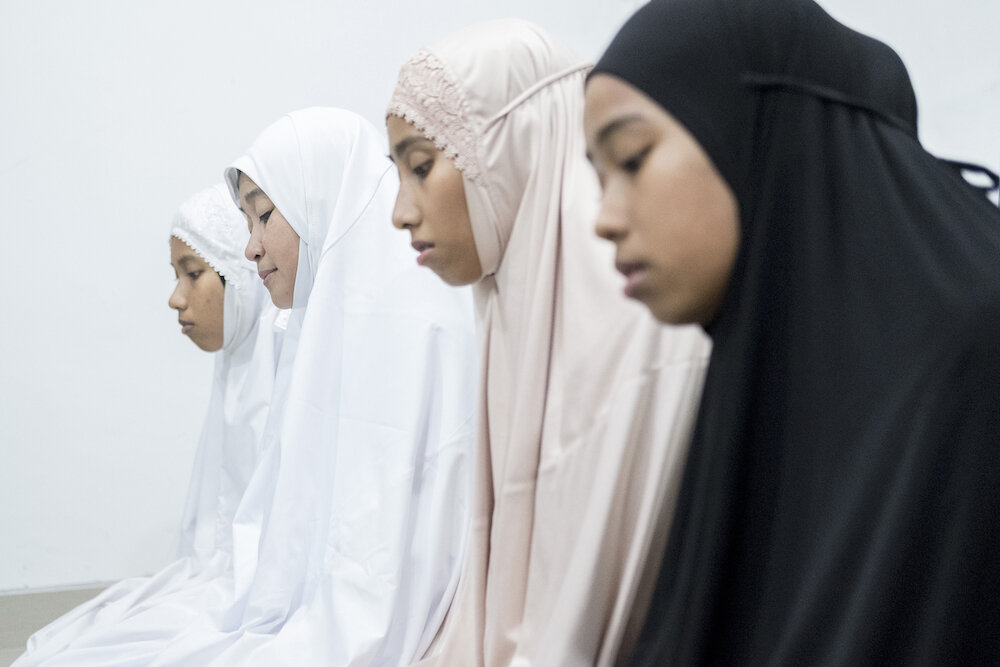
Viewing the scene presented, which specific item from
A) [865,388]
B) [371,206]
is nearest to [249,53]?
[371,206]

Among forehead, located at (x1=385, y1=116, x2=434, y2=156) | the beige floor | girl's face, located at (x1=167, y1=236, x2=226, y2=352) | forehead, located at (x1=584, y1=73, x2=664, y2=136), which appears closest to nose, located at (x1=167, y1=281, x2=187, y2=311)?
girl's face, located at (x1=167, y1=236, x2=226, y2=352)

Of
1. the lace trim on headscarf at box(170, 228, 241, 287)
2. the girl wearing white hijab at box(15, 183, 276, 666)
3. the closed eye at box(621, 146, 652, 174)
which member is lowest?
the girl wearing white hijab at box(15, 183, 276, 666)

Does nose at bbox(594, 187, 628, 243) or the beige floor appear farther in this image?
the beige floor

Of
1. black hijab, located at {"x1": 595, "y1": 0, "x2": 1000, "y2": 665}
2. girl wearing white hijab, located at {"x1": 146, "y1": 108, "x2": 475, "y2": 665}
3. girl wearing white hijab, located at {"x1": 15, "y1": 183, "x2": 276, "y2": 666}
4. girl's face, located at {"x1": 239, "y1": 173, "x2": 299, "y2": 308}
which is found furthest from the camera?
girl wearing white hijab, located at {"x1": 15, "y1": 183, "x2": 276, "y2": 666}

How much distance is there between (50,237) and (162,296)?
0.36m

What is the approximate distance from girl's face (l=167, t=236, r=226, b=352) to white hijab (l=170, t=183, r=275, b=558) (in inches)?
0.8

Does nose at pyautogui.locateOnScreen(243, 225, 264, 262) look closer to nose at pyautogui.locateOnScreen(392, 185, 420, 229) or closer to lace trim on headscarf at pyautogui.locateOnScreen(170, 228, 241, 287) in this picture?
lace trim on headscarf at pyautogui.locateOnScreen(170, 228, 241, 287)

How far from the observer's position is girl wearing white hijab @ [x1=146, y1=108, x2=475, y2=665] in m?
1.62

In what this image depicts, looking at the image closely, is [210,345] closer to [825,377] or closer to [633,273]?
A: [633,273]

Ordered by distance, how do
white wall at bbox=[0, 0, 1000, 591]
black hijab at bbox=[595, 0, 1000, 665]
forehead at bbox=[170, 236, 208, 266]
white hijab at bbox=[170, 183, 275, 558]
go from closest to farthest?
black hijab at bbox=[595, 0, 1000, 665], white hijab at bbox=[170, 183, 275, 558], forehead at bbox=[170, 236, 208, 266], white wall at bbox=[0, 0, 1000, 591]

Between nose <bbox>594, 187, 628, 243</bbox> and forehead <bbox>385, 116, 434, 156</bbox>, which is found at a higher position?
forehead <bbox>385, 116, 434, 156</bbox>

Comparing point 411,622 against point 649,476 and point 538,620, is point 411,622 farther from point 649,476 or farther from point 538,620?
point 649,476

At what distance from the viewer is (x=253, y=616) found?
5.75 feet

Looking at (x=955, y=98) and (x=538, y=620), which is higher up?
(x=955, y=98)
